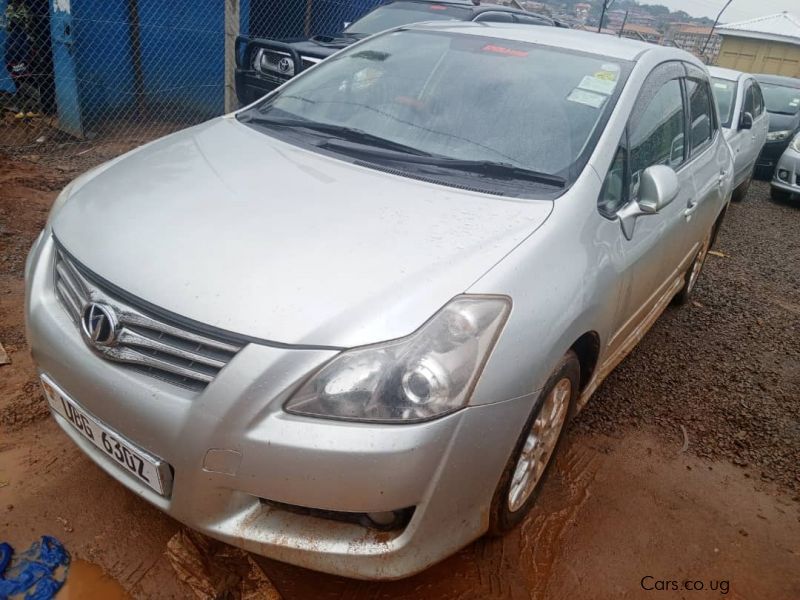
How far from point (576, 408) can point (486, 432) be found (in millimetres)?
888

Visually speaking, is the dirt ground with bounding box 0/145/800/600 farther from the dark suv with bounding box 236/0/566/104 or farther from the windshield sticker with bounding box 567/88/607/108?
the dark suv with bounding box 236/0/566/104

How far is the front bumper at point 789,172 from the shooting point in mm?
8102

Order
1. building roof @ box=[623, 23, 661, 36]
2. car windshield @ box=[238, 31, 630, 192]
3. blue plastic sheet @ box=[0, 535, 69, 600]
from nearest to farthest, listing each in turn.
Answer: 1. blue plastic sheet @ box=[0, 535, 69, 600]
2. car windshield @ box=[238, 31, 630, 192]
3. building roof @ box=[623, 23, 661, 36]

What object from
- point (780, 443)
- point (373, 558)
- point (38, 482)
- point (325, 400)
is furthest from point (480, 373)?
point (780, 443)

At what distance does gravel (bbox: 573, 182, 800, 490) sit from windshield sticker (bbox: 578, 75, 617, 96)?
5.00 ft

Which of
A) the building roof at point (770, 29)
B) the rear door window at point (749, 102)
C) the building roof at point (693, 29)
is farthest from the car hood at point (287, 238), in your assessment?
the building roof at point (770, 29)

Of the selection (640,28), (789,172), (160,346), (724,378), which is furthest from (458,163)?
(640,28)

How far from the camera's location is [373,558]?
1.65m

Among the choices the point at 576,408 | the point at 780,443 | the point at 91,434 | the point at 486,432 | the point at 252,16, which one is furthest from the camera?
the point at 252,16

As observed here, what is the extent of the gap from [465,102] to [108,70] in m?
5.24

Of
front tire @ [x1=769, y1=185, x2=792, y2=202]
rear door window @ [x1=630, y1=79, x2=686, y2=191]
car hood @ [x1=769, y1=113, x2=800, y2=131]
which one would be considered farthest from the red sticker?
car hood @ [x1=769, y1=113, x2=800, y2=131]

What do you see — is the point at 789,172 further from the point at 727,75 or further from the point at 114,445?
the point at 114,445

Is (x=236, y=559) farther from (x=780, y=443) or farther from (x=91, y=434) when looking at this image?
(x=780, y=443)

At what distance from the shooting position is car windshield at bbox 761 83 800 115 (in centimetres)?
995
